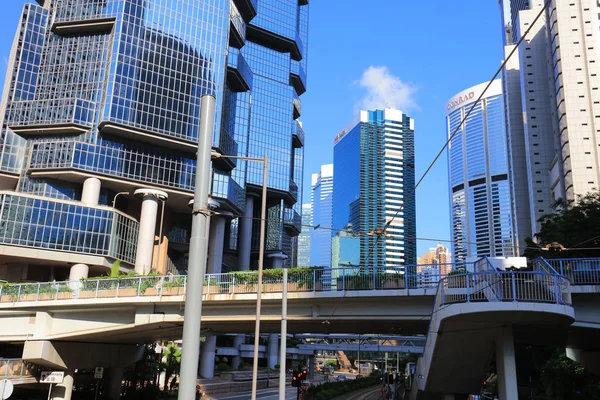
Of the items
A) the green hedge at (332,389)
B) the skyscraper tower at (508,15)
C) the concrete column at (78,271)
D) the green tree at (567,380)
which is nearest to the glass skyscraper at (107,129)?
the concrete column at (78,271)

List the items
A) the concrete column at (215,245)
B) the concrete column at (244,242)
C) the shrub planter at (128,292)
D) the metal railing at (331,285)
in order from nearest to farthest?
the metal railing at (331,285)
the shrub planter at (128,292)
the concrete column at (215,245)
the concrete column at (244,242)

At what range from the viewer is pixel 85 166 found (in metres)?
64.6

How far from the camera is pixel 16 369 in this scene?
3394 centimetres

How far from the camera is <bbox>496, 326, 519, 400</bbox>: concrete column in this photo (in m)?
20.8

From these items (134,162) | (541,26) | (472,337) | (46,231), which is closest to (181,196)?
(134,162)

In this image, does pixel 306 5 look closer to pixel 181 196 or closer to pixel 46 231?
pixel 181 196

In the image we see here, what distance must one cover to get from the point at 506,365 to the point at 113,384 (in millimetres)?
32188

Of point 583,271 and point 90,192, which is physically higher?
point 90,192

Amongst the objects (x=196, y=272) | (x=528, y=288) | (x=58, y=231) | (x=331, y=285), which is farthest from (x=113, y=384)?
(x=196, y=272)

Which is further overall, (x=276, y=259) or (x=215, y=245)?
(x=276, y=259)

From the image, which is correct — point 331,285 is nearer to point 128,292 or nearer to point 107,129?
point 128,292

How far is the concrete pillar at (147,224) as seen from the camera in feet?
218

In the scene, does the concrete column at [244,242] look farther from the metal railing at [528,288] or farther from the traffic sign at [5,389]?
the traffic sign at [5,389]

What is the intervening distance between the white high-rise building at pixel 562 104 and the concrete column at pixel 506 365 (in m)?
55.2
